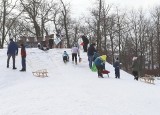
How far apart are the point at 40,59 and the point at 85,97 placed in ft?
57.2

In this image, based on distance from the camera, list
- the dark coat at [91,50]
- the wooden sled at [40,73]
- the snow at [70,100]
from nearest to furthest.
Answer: the snow at [70,100]
the wooden sled at [40,73]
the dark coat at [91,50]

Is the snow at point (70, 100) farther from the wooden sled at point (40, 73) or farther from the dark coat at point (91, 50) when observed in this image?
the dark coat at point (91, 50)

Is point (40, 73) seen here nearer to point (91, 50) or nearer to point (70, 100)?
point (91, 50)

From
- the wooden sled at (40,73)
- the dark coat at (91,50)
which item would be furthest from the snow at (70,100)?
the dark coat at (91,50)

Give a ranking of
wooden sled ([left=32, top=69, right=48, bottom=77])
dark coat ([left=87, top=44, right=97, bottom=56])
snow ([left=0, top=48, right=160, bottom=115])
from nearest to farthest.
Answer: snow ([left=0, top=48, right=160, bottom=115]), wooden sled ([left=32, top=69, right=48, bottom=77]), dark coat ([left=87, top=44, right=97, bottom=56])

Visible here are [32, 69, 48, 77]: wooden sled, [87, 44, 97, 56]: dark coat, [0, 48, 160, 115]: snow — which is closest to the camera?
[0, 48, 160, 115]: snow

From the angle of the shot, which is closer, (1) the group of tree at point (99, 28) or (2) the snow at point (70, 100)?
(2) the snow at point (70, 100)

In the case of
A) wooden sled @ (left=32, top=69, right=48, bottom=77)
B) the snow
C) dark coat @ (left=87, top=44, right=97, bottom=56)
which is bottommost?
the snow

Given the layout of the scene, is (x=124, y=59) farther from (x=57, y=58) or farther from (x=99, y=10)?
(x=57, y=58)

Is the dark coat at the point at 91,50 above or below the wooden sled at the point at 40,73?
above

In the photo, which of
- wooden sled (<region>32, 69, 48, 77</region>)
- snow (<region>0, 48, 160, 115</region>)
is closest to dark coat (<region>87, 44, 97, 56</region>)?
wooden sled (<region>32, 69, 48, 77</region>)

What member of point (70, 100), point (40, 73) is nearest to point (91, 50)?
point (40, 73)

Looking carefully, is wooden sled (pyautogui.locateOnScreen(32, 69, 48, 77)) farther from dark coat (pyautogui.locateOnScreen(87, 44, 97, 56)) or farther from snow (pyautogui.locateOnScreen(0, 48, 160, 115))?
dark coat (pyautogui.locateOnScreen(87, 44, 97, 56))

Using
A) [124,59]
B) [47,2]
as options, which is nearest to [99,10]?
[47,2]
